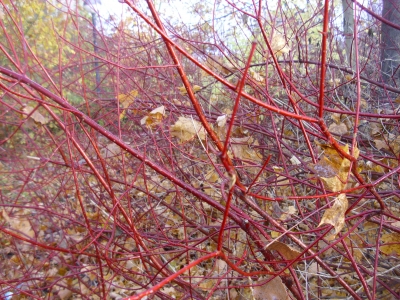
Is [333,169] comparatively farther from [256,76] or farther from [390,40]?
[390,40]

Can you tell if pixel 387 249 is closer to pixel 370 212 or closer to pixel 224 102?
pixel 370 212

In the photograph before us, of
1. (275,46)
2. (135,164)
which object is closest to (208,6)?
(135,164)

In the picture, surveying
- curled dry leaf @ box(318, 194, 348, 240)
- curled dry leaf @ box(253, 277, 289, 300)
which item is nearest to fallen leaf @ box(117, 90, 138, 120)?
curled dry leaf @ box(253, 277, 289, 300)

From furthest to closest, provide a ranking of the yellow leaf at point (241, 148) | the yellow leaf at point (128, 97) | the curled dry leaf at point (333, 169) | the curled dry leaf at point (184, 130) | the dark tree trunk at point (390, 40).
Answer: the dark tree trunk at point (390, 40), the yellow leaf at point (128, 97), the yellow leaf at point (241, 148), the curled dry leaf at point (184, 130), the curled dry leaf at point (333, 169)

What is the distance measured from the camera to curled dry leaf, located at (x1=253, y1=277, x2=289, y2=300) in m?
1.09

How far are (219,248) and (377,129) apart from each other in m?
1.74

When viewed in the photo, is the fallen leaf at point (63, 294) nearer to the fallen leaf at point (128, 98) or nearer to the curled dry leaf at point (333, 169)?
the fallen leaf at point (128, 98)

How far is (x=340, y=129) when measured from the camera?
1.86 m

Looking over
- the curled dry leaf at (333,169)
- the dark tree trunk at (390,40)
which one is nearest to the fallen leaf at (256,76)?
the curled dry leaf at (333,169)

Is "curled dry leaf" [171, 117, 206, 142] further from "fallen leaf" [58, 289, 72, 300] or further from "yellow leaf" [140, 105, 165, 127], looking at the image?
"fallen leaf" [58, 289, 72, 300]

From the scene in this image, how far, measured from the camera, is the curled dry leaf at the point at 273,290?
109 cm

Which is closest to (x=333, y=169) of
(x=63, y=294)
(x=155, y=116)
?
(x=155, y=116)

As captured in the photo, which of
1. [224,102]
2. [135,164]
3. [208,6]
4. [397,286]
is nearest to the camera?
[397,286]

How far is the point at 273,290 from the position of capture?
1.12 meters
